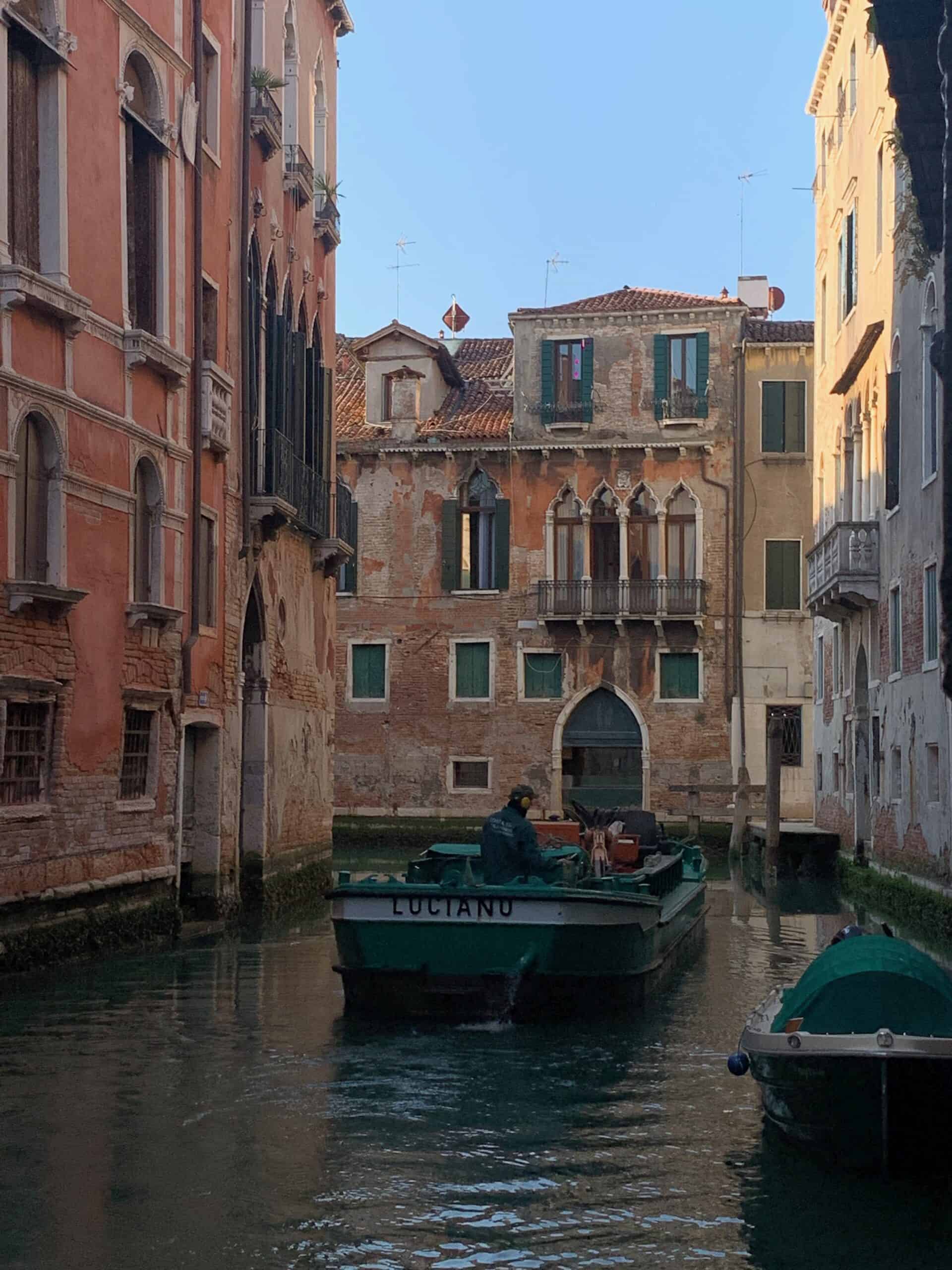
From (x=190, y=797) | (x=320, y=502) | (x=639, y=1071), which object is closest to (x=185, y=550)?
(x=190, y=797)

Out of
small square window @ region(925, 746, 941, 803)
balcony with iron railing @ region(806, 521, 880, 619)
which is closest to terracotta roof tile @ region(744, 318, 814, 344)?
balcony with iron railing @ region(806, 521, 880, 619)

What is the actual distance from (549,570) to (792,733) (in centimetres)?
520

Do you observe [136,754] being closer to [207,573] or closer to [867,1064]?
[207,573]

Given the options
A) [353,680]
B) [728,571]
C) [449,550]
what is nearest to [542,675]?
[449,550]

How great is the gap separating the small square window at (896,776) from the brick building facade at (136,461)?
6446mm

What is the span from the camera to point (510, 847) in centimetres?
1091

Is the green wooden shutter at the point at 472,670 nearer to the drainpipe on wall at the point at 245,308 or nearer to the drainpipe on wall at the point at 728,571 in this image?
the drainpipe on wall at the point at 728,571

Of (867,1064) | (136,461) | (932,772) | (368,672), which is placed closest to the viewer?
(867,1064)

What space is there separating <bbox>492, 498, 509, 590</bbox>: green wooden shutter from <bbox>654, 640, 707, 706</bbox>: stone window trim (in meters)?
3.02

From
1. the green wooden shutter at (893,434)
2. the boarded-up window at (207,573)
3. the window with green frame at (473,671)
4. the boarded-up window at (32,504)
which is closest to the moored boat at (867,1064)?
the boarded-up window at (32,504)

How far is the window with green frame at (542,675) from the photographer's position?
3247 centimetres

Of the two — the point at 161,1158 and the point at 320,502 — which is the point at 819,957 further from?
the point at 320,502

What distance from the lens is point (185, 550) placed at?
1477cm

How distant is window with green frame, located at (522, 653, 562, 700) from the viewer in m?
32.5
